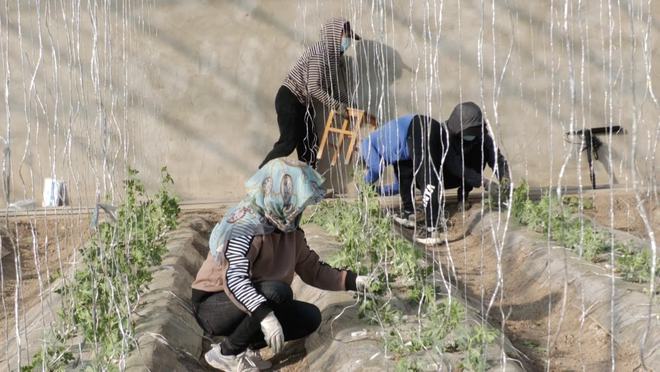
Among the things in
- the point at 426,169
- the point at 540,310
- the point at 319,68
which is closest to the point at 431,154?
the point at 426,169

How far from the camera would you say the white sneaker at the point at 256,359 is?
3.38 meters

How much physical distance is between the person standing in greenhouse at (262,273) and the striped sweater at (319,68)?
10.1ft

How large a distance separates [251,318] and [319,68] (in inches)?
137

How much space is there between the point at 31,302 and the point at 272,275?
2.27 metres

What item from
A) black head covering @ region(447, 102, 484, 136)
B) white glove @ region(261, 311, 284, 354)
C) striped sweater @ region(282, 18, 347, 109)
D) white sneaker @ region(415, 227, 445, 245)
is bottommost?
white glove @ region(261, 311, 284, 354)

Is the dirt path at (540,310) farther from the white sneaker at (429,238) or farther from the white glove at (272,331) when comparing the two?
the white glove at (272,331)

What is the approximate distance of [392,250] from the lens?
13.6ft

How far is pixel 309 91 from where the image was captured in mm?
6480

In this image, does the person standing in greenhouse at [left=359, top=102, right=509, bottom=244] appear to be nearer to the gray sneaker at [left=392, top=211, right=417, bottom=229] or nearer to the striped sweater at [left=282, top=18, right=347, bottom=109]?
the gray sneaker at [left=392, top=211, right=417, bottom=229]

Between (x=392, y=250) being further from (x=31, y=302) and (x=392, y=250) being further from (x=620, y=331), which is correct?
(x=31, y=302)

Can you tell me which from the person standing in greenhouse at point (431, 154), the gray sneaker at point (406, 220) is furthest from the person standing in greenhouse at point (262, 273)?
the gray sneaker at point (406, 220)

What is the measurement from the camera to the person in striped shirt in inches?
251

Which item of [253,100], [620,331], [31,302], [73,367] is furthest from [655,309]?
[253,100]

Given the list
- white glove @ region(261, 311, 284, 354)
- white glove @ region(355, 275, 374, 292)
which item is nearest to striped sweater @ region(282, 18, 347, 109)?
white glove @ region(355, 275, 374, 292)
